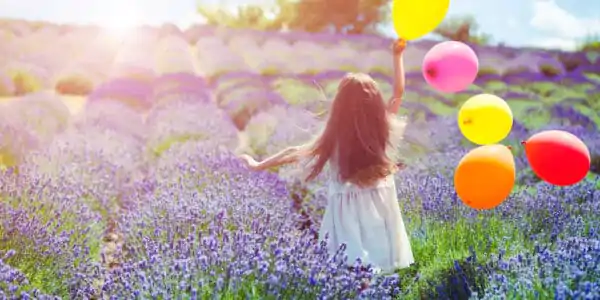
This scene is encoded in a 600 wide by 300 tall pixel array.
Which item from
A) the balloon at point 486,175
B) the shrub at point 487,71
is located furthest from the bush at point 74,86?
the balloon at point 486,175

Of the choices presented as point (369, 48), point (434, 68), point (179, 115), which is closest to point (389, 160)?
point (434, 68)

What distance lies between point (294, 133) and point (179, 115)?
1133mm

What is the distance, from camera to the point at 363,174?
8.27 ft

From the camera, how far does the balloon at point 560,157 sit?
238 cm

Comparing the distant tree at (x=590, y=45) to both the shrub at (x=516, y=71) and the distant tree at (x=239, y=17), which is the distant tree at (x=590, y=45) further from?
the distant tree at (x=239, y=17)

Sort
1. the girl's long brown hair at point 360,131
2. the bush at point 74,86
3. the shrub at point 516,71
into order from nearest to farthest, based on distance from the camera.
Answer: the girl's long brown hair at point 360,131
the bush at point 74,86
the shrub at point 516,71

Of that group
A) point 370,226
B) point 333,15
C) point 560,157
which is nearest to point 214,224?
point 370,226

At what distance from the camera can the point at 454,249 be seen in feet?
8.77

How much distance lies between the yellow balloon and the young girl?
0.30 m

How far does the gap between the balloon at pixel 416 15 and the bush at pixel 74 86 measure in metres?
6.24

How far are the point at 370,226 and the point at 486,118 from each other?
56 centimetres

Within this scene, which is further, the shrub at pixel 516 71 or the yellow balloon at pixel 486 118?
the shrub at pixel 516 71

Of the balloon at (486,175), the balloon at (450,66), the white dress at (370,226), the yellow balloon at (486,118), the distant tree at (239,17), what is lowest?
the distant tree at (239,17)

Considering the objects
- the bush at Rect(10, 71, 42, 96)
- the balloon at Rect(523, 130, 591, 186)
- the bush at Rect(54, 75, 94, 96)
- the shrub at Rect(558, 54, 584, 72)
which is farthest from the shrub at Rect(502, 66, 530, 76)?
the balloon at Rect(523, 130, 591, 186)
